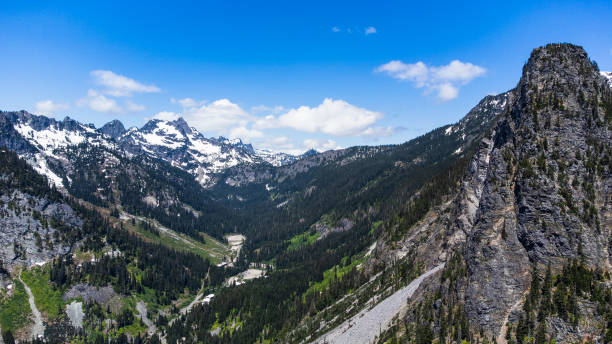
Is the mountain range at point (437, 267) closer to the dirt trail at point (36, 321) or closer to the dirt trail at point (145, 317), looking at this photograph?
the dirt trail at point (36, 321)

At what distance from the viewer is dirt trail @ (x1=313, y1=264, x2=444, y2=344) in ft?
259

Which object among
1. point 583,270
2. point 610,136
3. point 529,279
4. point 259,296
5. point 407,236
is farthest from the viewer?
point 259,296

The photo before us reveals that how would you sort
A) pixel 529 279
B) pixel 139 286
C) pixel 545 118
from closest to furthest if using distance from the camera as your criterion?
1. pixel 529 279
2. pixel 545 118
3. pixel 139 286

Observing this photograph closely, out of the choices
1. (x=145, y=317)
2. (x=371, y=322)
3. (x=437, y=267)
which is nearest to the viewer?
(x=371, y=322)

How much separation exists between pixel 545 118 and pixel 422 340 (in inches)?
1786

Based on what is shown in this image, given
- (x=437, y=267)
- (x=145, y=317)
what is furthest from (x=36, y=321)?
(x=437, y=267)

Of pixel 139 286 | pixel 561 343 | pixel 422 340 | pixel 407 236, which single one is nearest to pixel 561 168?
pixel 561 343

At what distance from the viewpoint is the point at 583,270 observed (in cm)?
5022

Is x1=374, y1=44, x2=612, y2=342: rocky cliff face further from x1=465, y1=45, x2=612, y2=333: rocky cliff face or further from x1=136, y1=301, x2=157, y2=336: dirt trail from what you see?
x1=136, y1=301, x2=157, y2=336: dirt trail

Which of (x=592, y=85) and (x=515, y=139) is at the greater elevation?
(x=592, y=85)

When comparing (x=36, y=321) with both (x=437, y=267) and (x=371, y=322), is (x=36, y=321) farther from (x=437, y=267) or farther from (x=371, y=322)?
(x=437, y=267)

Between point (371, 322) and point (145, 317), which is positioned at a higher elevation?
point (371, 322)

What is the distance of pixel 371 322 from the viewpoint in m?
83.5

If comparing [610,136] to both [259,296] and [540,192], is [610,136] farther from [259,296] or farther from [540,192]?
[259,296]
